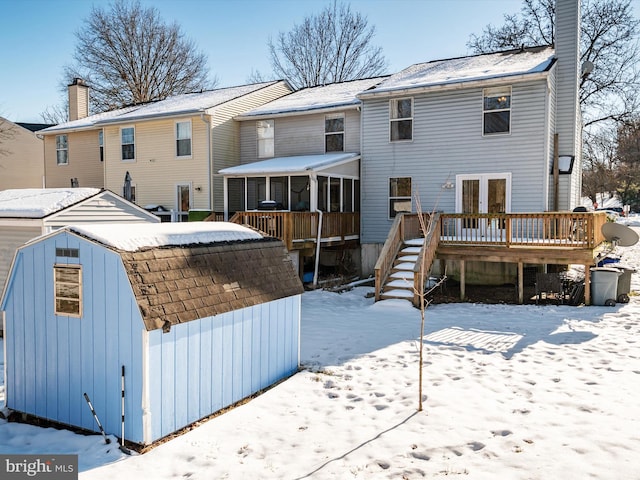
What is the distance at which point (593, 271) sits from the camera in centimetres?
1202

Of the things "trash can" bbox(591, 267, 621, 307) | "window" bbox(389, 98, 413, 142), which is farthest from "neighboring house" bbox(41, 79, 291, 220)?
"trash can" bbox(591, 267, 621, 307)

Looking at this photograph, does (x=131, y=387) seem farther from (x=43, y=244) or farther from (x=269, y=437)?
(x=43, y=244)

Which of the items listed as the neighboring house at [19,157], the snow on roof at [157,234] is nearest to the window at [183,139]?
the snow on roof at [157,234]

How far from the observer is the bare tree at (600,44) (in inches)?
1025

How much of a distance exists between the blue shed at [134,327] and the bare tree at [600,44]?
2686 cm

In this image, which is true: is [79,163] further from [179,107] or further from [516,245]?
[516,245]

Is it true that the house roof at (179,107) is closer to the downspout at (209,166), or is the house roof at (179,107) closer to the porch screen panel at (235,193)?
the downspout at (209,166)

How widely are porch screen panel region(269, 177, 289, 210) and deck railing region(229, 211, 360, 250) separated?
118 inches

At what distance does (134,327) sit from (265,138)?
49.9 feet

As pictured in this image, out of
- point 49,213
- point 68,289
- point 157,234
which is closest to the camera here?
point 68,289

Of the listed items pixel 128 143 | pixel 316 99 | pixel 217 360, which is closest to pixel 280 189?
pixel 316 99

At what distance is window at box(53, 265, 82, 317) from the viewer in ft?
18.9

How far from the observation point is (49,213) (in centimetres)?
1023

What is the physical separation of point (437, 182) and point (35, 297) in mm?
12520
